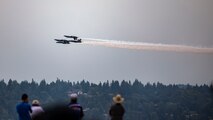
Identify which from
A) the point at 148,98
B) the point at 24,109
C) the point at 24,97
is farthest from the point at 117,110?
the point at 148,98

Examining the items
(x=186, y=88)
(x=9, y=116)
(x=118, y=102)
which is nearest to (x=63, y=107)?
(x=118, y=102)

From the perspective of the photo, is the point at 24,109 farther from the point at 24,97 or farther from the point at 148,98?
the point at 148,98

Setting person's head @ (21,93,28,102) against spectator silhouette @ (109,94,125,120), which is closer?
person's head @ (21,93,28,102)

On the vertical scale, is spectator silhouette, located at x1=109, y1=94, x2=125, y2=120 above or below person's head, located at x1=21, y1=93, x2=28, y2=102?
below

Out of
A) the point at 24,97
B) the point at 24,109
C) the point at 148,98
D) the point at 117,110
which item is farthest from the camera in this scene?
the point at 148,98

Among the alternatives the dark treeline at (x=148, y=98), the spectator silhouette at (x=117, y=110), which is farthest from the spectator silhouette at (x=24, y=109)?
the dark treeline at (x=148, y=98)

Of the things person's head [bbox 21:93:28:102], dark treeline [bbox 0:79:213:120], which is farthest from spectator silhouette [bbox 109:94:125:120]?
dark treeline [bbox 0:79:213:120]

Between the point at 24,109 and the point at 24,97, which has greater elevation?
the point at 24,97

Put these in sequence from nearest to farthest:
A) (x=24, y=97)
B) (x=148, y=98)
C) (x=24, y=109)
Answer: (x=24, y=97) < (x=24, y=109) < (x=148, y=98)

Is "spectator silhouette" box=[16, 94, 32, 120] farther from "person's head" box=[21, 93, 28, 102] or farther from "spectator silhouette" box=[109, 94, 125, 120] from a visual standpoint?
"spectator silhouette" box=[109, 94, 125, 120]

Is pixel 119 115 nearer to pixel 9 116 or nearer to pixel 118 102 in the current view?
pixel 118 102

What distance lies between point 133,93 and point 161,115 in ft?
15.9

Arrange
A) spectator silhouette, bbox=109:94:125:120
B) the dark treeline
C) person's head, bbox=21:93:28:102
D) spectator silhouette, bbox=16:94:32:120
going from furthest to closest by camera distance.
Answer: the dark treeline < spectator silhouette, bbox=109:94:125:120 < spectator silhouette, bbox=16:94:32:120 < person's head, bbox=21:93:28:102

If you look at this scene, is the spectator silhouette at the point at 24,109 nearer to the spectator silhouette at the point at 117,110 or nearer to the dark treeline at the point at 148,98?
the spectator silhouette at the point at 117,110
